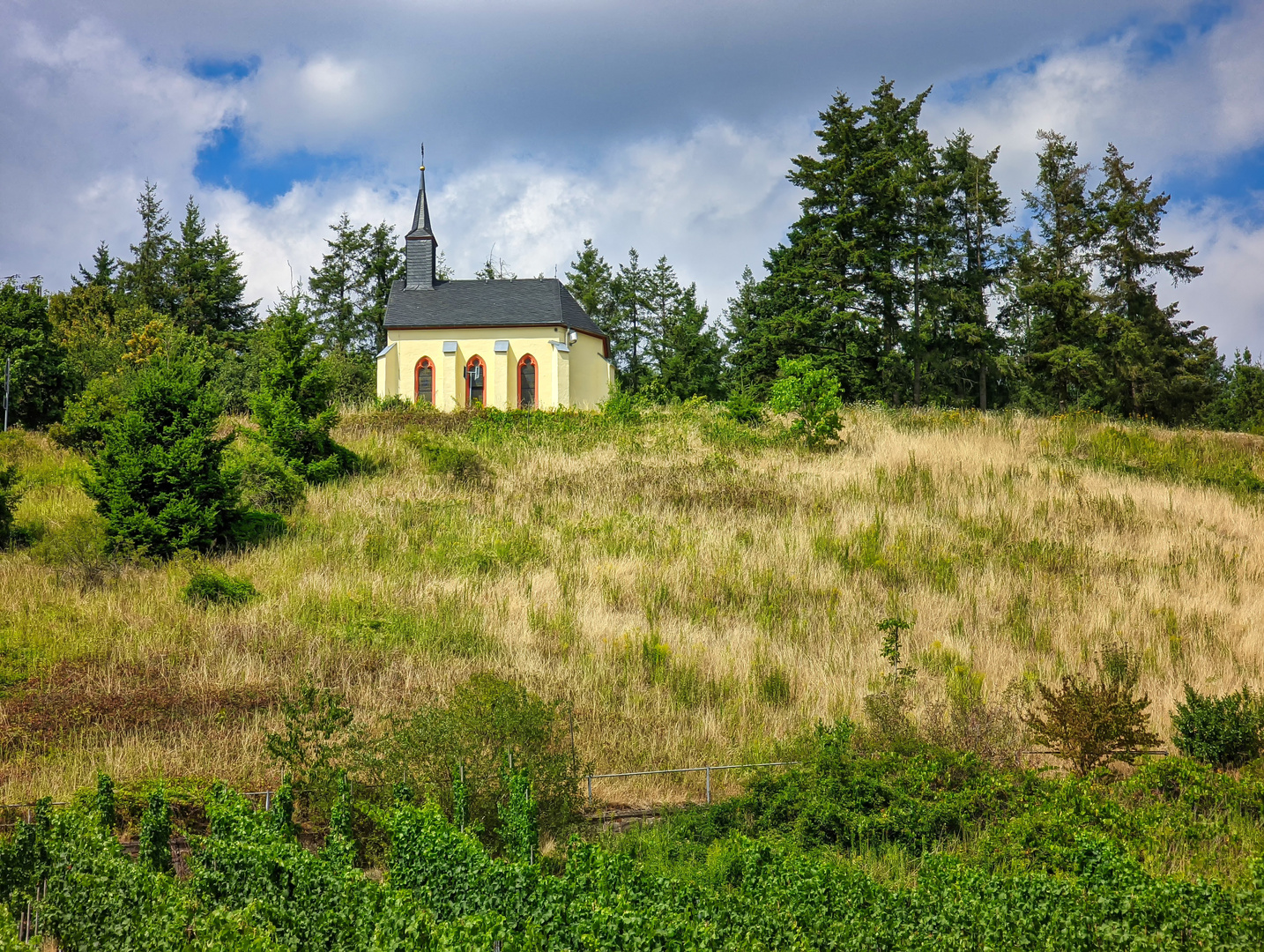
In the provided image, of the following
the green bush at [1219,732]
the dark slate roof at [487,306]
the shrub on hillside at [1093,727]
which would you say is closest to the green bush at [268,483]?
the shrub on hillside at [1093,727]

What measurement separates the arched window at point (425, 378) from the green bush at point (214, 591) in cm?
2729

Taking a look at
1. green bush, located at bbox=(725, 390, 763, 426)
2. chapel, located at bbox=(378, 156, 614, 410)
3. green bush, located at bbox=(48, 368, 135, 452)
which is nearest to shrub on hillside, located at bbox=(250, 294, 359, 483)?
green bush, located at bbox=(48, 368, 135, 452)

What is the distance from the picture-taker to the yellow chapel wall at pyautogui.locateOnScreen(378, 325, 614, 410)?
40.0m

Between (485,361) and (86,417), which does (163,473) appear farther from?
(485,361)

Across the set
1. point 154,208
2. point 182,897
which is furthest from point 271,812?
point 154,208

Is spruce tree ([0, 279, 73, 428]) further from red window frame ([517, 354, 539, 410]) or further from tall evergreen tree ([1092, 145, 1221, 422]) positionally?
tall evergreen tree ([1092, 145, 1221, 422])

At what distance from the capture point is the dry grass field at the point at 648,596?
1061cm

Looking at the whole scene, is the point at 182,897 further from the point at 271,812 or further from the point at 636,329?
the point at 636,329

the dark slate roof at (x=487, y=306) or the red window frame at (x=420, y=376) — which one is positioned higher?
the dark slate roof at (x=487, y=306)

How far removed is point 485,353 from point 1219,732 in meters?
35.0

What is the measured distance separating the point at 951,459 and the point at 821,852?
1585 centimetres

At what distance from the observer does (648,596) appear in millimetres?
14477

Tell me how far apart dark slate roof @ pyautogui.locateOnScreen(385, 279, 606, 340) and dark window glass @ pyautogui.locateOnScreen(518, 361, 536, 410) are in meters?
1.90

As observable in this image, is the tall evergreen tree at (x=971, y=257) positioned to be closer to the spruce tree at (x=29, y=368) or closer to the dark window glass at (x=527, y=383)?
the dark window glass at (x=527, y=383)
